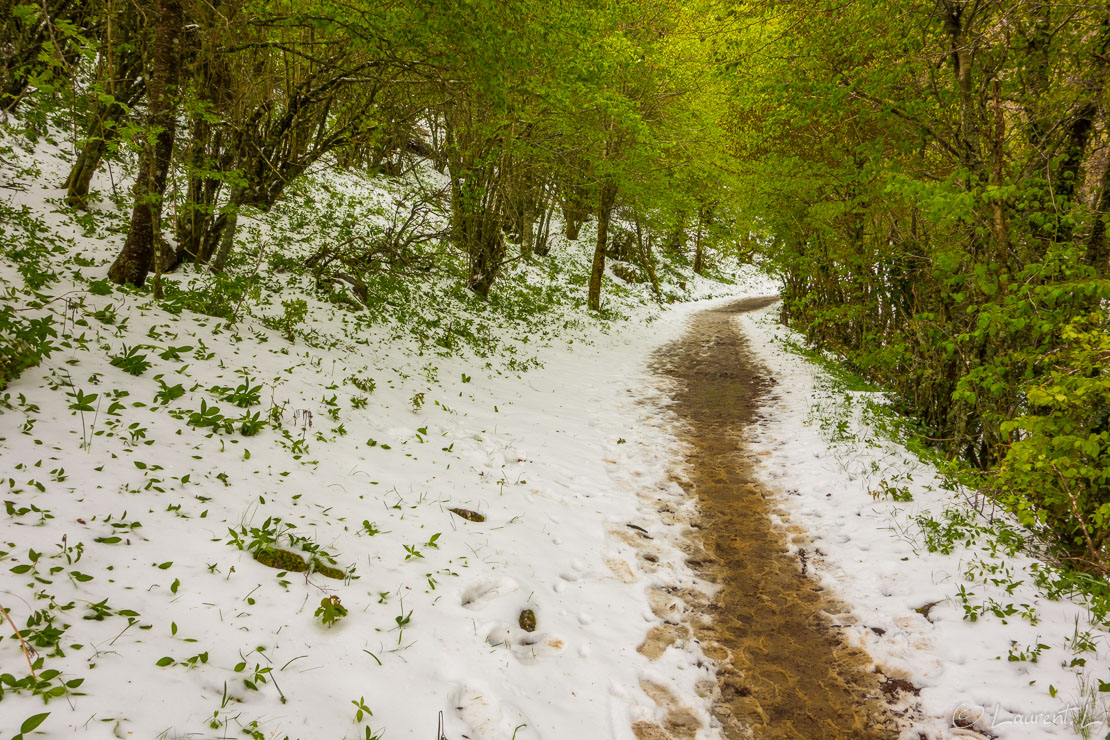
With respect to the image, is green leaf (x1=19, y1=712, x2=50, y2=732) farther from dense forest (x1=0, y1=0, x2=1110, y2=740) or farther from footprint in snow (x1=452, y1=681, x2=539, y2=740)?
footprint in snow (x1=452, y1=681, x2=539, y2=740)

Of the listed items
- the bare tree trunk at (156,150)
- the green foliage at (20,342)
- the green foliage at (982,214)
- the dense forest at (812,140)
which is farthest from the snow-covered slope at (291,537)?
the green foliage at (982,214)

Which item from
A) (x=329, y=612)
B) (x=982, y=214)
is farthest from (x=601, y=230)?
(x=329, y=612)

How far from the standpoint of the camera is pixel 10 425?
417cm

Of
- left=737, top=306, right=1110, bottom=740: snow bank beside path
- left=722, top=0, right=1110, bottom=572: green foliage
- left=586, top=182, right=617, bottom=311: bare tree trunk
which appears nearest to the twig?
left=737, top=306, right=1110, bottom=740: snow bank beside path

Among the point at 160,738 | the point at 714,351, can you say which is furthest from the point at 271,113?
the point at 714,351

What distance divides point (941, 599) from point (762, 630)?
65.0 inches

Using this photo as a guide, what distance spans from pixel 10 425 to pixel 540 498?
198 inches

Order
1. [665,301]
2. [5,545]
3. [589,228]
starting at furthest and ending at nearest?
[589,228]
[665,301]
[5,545]

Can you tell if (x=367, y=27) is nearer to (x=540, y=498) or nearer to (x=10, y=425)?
(x=10, y=425)

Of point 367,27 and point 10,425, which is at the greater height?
point 367,27

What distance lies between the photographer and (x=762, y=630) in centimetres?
451

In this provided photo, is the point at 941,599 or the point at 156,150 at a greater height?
the point at 156,150

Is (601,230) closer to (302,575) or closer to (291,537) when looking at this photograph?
(291,537)

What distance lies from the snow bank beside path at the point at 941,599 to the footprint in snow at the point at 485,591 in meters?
3.11
